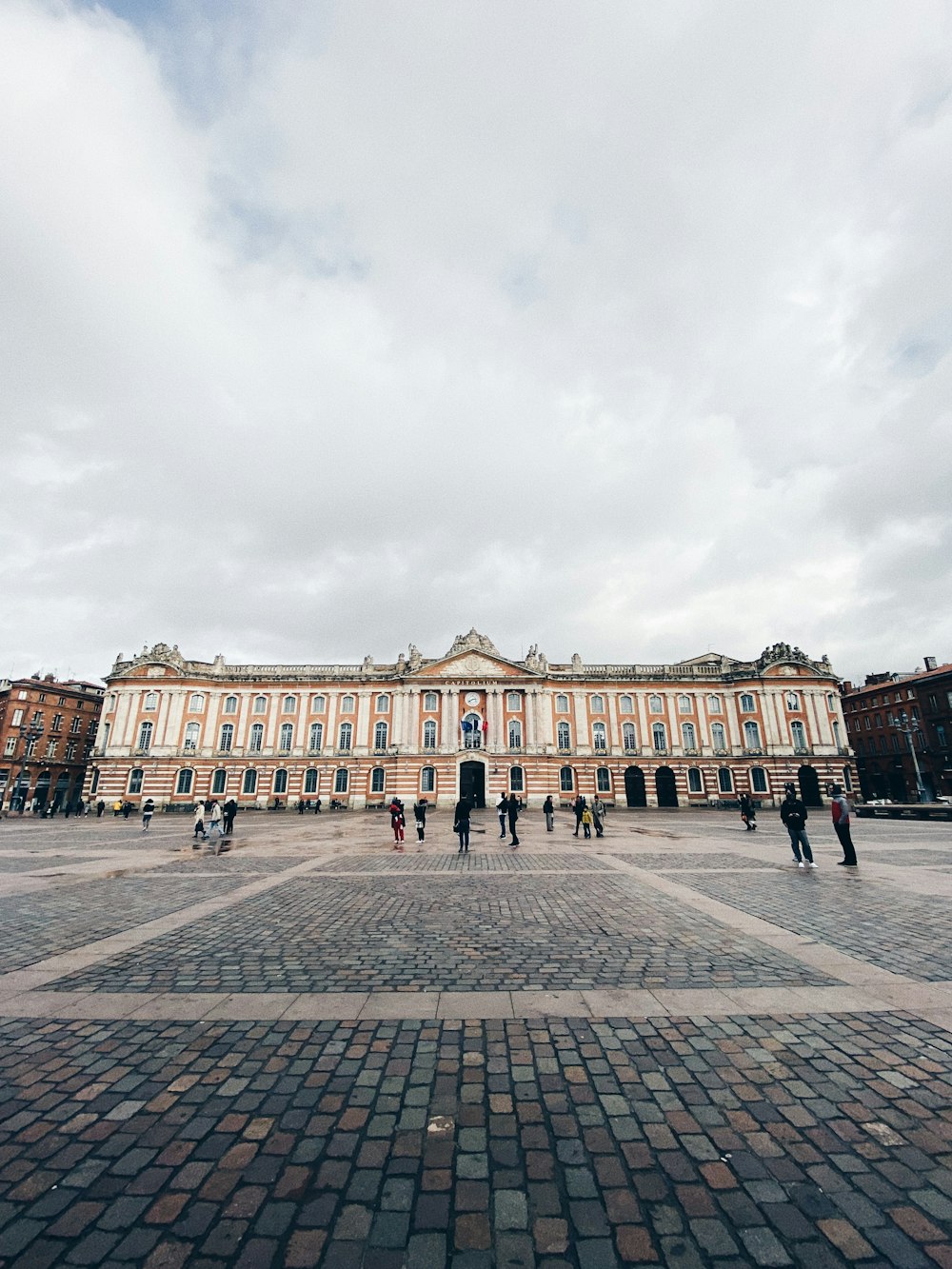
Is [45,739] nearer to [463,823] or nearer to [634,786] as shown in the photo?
[634,786]

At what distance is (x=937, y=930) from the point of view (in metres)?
8.53

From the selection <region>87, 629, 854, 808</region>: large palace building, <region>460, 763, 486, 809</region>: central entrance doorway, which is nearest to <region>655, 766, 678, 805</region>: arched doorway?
<region>87, 629, 854, 808</region>: large palace building

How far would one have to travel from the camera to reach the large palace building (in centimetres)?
5119

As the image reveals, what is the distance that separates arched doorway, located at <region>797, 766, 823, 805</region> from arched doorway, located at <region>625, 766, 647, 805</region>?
551 inches

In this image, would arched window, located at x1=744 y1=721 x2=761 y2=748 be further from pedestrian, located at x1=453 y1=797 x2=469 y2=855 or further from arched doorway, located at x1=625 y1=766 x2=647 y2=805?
pedestrian, located at x1=453 y1=797 x2=469 y2=855

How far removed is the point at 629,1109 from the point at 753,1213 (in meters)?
1.09

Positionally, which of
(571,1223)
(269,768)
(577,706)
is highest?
(577,706)

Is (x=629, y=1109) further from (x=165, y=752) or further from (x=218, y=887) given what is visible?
(x=165, y=752)

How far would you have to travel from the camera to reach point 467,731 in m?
49.9

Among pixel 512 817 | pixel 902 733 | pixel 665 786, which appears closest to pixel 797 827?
pixel 512 817

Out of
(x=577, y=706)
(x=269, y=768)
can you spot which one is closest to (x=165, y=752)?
(x=269, y=768)

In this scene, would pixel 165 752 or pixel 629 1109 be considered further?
pixel 165 752

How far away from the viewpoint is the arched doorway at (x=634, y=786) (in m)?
52.0

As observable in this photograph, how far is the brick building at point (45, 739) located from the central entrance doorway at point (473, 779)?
41044 mm
